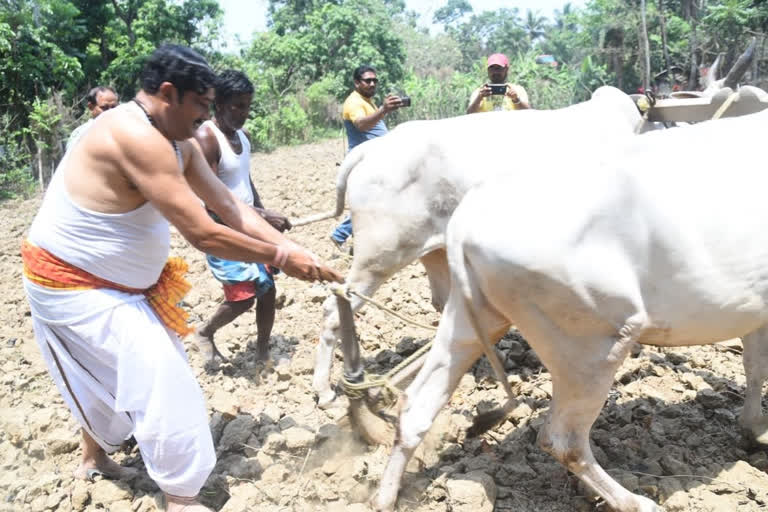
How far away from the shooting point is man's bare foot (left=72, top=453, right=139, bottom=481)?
324cm

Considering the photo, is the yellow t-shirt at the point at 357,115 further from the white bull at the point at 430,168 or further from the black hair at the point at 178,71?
the black hair at the point at 178,71

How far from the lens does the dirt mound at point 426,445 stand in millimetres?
2994

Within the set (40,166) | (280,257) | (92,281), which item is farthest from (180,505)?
(40,166)

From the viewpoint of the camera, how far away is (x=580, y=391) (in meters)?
2.56

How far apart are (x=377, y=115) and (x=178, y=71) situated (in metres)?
3.49

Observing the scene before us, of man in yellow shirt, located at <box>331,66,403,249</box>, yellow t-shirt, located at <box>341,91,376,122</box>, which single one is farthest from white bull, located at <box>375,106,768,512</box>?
yellow t-shirt, located at <box>341,91,376,122</box>

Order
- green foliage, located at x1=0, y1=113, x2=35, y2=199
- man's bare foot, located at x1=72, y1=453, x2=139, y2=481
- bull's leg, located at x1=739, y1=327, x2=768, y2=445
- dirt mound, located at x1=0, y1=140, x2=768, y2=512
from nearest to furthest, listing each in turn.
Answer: dirt mound, located at x1=0, y1=140, x2=768, y2=512, bull's leg, located at x1=739, y1=327, x2=768, y2=445, man's bare foot, located at x1=72, y1=453, x2=139, y2=481, green foliage, located at x1=0, y1=113, x2=35, y2=199

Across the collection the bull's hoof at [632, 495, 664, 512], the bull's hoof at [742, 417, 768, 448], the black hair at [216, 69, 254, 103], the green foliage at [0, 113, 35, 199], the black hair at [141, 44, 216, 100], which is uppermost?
the black hair at [141, 44, 216, 100]

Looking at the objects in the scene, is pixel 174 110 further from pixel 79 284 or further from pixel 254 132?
pixel 254 132

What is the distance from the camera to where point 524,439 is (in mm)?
3418

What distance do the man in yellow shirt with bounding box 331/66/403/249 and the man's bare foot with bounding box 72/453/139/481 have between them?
317 cm

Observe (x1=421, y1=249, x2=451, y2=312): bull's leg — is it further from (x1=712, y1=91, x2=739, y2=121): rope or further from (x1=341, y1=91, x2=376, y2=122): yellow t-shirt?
(x1=341, y1=91, x2=376, y2=122): yellow t-shirt

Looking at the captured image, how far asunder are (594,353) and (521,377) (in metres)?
1.74

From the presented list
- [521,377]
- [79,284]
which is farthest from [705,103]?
[79,284]
